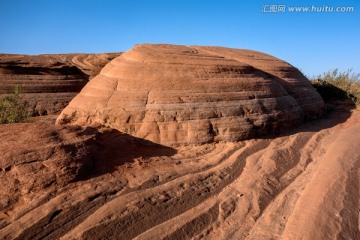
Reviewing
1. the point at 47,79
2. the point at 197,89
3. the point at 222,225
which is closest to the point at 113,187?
the point at 222,225

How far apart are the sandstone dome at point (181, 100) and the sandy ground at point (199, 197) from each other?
0.30m

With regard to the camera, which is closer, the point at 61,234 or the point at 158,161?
the point at 61,234

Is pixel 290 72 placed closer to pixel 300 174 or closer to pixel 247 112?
pixel 247 112

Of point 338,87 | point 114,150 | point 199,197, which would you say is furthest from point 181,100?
point 338,87

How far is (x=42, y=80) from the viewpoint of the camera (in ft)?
37.4

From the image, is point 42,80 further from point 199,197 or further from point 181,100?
point 199,197

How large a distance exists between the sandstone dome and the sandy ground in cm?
30

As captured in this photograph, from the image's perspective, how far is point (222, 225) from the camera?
3.05 metres

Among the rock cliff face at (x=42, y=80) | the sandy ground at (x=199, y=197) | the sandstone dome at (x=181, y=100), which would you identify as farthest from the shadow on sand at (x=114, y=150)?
the rock cliff face at (x=42, y=80)

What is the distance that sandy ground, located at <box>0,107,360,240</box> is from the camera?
2.83 meters

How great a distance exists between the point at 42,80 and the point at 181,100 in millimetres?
8029

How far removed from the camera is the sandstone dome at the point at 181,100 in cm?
487

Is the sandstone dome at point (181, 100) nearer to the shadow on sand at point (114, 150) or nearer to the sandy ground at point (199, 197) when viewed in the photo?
the shadow on sand at point (114, 150)

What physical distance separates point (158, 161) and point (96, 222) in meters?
1.45
